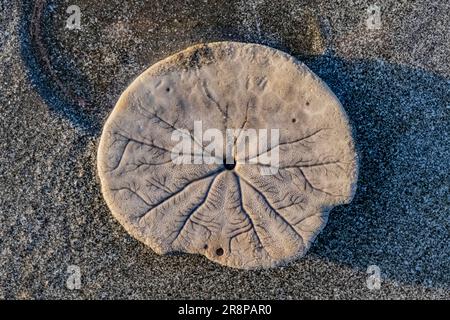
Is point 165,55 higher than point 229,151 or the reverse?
higher

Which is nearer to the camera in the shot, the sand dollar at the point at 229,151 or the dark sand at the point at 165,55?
the sand dollar at the point at 229,151

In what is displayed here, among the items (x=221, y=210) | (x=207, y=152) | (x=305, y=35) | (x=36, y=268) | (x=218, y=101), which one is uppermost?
(x=305, y=35)

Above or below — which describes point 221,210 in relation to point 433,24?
below

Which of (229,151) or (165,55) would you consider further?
(165,55)

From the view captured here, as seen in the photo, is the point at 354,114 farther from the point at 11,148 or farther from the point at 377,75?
the point at 11,148

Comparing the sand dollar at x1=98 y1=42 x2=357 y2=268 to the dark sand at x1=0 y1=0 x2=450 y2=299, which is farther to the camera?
the dark sand at x1=0 y1=0 x2=450 y2=299

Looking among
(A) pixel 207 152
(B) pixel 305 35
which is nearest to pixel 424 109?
(B) pixel 305 35
